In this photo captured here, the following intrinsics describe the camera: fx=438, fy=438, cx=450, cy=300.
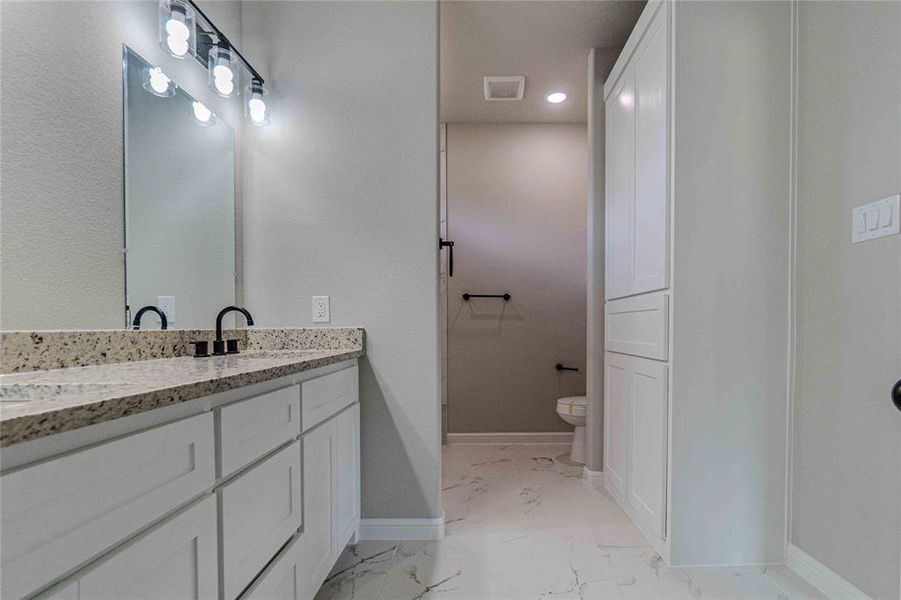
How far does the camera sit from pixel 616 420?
7.55 feet

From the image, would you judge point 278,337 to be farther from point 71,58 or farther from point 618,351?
point 618,351

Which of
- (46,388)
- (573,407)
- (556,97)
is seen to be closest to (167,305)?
(46,388)

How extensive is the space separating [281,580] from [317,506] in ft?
0.89

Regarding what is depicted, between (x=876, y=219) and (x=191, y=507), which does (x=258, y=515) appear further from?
(x=876, y=219)

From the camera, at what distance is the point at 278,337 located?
1.97m

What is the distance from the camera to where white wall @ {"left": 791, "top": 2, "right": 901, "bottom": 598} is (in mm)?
1309

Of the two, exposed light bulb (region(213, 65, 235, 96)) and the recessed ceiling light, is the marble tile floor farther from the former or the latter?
the recessed ceiling light

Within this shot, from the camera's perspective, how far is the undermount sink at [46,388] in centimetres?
84

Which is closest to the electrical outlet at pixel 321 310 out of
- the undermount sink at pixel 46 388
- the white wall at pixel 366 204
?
the white wall at pixel 366 204

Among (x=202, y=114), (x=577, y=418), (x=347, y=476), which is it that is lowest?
(x=577, y=418)

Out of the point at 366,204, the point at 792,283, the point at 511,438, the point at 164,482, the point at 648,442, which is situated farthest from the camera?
the point at 511,438

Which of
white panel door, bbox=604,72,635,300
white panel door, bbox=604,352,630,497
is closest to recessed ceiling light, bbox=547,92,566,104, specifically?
white panel door, bbox=604,72,635,300

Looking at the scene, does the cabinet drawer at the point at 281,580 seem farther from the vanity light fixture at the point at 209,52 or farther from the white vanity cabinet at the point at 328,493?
the vanity light fixture at the point at 209,52

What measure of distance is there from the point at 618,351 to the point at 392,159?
4.91 feet
